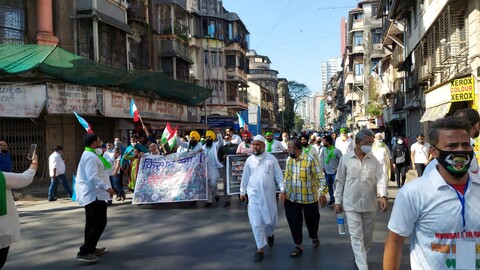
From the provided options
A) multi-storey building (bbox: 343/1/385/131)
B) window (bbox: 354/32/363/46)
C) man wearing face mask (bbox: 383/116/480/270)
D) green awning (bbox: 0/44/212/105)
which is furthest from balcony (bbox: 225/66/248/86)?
man wearing face mask (bbox: 383/116/480/270)

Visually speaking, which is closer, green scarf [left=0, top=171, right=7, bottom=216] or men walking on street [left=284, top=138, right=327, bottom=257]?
green scarf [left=0, top=171, right=7, bottom=216]

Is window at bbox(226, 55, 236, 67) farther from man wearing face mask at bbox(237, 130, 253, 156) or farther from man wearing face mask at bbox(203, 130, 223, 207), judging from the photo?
man wearing face mask at bbox(237, 130, 253, 156)

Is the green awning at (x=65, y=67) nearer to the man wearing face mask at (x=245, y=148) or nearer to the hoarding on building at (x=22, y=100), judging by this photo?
the hoarding on building at (x=22, y=100)

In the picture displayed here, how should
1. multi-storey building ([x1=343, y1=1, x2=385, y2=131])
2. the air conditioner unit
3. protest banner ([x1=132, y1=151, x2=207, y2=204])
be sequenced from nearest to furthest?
protest banner ([x1=132, y1=151, x2=207, y2=204]) → multi-storey building ([x1=343, y1=1, x2=385, y2=131]) → the air conditioner unit

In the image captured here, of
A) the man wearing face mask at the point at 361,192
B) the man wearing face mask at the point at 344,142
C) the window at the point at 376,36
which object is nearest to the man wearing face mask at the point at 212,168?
the man wearing face mask at the point at 344,142

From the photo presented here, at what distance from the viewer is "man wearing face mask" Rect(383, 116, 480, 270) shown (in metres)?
2.37

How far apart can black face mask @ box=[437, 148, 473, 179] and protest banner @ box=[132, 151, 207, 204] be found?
8903 mm

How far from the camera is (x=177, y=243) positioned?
23.8ft

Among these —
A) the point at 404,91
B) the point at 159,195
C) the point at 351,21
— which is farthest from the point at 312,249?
the point at 351,21

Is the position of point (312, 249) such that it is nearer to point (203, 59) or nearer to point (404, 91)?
point (404, 91)

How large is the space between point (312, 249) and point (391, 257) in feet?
14.2

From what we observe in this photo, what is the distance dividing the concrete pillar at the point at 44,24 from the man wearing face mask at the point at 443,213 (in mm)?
18829

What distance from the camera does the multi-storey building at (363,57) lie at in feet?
160

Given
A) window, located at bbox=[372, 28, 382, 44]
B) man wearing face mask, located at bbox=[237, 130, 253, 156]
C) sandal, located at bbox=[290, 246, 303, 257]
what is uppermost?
window, located at bbox=[372, 28, 382, 44]
